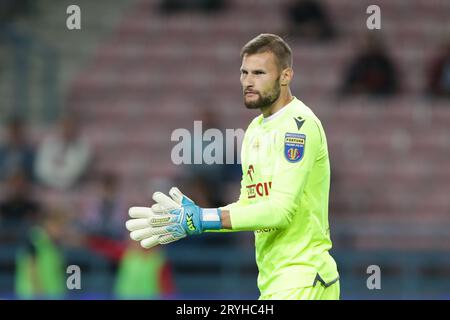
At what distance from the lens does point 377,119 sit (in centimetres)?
1559

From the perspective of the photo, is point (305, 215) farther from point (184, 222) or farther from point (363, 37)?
point (363, 37)

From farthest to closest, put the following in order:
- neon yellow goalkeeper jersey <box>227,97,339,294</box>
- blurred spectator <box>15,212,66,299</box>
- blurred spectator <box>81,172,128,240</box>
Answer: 1. blurred spectator <box>81,172,128,240</box>
2. blurred spectator <box>15,212,66,299</box>
3. neon yellow goalkeeper jersey <box>227,97,339,294</box>

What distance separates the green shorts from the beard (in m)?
0.97

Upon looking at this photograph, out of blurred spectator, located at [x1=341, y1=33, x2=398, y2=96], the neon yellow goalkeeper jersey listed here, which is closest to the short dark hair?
the neon yellow goalkeeper jersey

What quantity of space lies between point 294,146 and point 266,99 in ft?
1.06

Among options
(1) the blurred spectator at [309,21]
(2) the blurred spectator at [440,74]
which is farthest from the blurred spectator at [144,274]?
(2) the blurred spectator at [440,74]

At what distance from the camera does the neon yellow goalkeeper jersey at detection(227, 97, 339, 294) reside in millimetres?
5863

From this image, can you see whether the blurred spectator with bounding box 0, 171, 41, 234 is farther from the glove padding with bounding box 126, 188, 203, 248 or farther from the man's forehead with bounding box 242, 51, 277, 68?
the man's forehead with bounding box 242, 51, 277, 68

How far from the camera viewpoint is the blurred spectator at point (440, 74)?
599 inches

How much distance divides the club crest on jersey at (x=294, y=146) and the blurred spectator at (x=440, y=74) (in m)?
9.51

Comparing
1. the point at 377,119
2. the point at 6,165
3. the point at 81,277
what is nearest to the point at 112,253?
the point at 81,277

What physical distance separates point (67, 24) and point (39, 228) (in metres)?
4.77

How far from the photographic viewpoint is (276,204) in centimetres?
584

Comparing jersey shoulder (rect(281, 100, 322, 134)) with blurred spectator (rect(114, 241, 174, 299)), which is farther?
blurred spectator (rect(114, 241, 174, 299))
